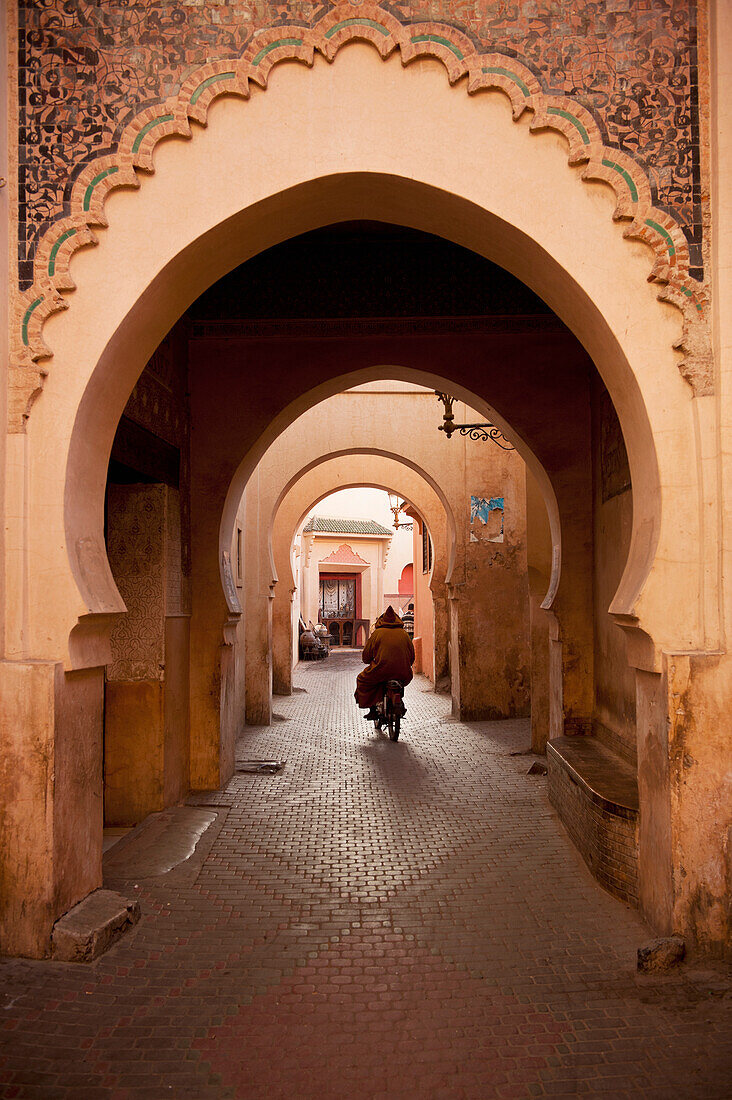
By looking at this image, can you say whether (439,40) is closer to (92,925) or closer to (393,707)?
(92,925)

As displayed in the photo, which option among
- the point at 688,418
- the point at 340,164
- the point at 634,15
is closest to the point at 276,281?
the point at 340,164

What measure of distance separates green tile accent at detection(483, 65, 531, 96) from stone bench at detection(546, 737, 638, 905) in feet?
12.8

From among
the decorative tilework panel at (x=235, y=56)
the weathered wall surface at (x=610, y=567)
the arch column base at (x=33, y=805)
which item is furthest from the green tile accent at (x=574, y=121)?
the arch column base at (x=33, y=805)

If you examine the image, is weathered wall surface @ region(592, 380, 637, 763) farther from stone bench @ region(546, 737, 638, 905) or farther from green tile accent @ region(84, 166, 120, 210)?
green tile accent @ region(84, 166, 120, 210)

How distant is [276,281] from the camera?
7.05m

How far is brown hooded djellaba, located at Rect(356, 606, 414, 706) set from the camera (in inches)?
419

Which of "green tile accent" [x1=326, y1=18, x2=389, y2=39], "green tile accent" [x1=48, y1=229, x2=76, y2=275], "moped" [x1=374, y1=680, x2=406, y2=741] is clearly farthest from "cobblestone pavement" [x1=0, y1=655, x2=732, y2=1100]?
"green tile accent" [x1=326, y1=18, x2=389, y2=39]

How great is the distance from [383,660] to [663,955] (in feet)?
23.5

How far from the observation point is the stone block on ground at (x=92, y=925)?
3.66 meters

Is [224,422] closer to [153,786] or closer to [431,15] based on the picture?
[153,786]

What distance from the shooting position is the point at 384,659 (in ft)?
34.9

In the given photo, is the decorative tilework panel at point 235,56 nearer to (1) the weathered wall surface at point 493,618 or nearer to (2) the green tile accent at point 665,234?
(2) the green tile accent at point 665,234

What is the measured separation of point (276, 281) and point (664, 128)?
3.96 meters

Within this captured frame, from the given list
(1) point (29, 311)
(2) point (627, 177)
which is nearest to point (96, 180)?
(1) point (29, 311)
